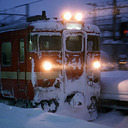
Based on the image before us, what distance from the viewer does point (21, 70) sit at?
22.6 ft

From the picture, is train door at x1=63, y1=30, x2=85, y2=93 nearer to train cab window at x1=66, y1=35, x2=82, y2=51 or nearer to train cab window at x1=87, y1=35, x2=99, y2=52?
train cab window at x1=66, y1=35, x2=82, y2=51

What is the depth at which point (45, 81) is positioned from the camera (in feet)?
21.5

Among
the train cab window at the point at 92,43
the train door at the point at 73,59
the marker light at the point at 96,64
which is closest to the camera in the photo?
the train door at the point at 73,59

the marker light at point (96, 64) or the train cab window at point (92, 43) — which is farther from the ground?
the train cab window at point (92, 43)

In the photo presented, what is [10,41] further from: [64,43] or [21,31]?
[64,43]

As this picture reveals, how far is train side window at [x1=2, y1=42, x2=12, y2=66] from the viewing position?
7.39 metres

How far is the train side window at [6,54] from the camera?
7.39 m

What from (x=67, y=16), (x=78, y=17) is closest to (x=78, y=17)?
(x=78, y=17)

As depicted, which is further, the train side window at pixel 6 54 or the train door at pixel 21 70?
the train side window at pixel 6 54

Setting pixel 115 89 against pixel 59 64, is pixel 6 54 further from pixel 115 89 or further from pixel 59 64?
pixel 115 89

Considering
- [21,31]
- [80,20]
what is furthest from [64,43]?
[21,31]

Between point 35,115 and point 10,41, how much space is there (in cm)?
348

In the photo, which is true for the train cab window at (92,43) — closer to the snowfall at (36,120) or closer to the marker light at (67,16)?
the marker light at (67,16)

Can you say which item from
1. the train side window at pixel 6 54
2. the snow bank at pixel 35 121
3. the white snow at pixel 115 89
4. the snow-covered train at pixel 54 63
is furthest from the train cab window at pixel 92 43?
the snow bank at pixel 35 121
